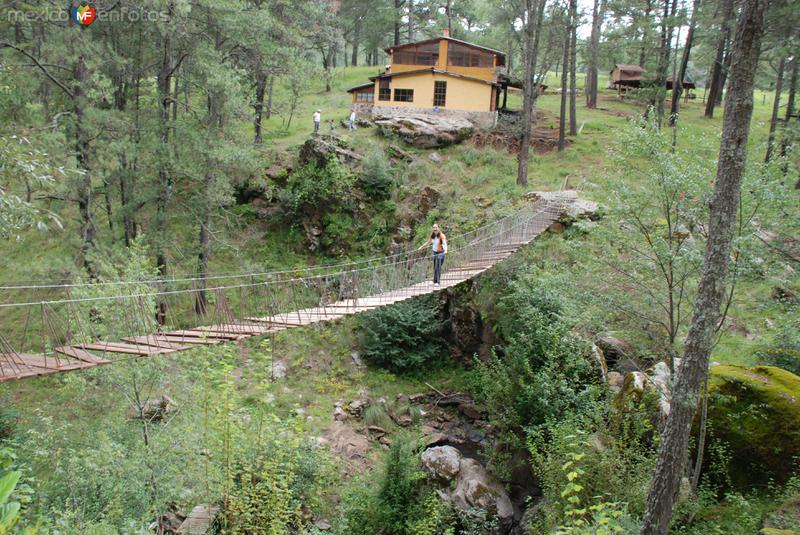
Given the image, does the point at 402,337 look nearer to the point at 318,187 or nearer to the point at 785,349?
the point at 318,187

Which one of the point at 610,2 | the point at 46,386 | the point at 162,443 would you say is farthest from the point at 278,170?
the point at 610,2

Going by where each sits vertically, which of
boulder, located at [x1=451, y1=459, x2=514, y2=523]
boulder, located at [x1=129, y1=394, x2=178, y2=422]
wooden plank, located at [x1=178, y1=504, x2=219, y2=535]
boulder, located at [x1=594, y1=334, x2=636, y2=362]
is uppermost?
boulder, located at [x1=594, y1=334, x2=636, y2=362]

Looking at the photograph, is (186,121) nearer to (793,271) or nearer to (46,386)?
(46,386)

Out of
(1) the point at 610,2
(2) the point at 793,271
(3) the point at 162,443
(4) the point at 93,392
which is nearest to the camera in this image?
(2) the point at 793,271

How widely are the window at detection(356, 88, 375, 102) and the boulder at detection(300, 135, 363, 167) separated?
5.50 m

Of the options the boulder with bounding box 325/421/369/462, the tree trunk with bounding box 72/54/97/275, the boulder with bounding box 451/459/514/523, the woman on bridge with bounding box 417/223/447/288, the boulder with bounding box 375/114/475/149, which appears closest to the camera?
the boulder with bounding box 451/459/514/523

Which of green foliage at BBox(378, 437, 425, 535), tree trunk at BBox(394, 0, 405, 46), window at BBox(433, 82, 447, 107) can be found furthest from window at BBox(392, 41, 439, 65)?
green foliage at BBox(378, 437, 425, 535)

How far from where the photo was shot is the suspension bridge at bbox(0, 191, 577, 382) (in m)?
5.87

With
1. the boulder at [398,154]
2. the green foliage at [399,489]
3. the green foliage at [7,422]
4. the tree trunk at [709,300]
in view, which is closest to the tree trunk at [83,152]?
the green foliage at [7,422]

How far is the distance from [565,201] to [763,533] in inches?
418

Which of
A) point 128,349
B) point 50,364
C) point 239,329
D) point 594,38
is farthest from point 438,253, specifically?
point 594,38

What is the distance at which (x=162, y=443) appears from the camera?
25.7 ft

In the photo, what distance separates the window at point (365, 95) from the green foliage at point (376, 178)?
633 centimetres

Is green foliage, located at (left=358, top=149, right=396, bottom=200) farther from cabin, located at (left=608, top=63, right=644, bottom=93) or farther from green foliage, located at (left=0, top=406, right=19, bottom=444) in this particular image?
cabin, located at (left=608, top=63, right=644, bottom=93)
